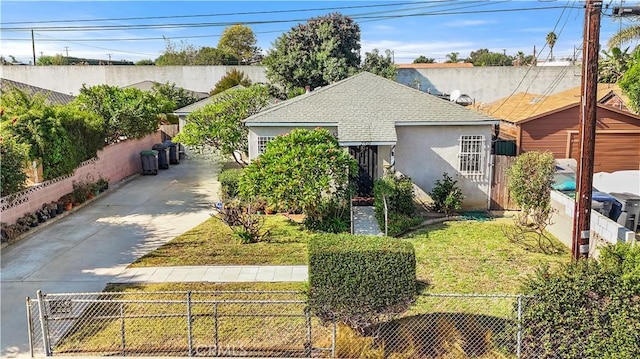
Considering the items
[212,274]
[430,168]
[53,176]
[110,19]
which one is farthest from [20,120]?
[110,19]

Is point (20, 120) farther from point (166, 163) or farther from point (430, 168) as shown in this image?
point (430, 168)

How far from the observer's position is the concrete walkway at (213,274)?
10.3m

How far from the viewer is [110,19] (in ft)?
119

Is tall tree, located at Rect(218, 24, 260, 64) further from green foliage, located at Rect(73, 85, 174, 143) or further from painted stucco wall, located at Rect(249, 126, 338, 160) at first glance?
painted stucco wall, located at Rect(249, 126, 338, 160)

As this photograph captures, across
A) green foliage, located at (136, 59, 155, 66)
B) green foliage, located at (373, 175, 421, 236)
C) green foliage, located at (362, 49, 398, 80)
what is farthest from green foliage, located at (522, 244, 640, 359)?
green foliage, located at (136, 59, 155, 66)

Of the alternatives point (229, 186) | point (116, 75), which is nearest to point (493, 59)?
point (116, 75)

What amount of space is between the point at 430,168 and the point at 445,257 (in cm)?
516

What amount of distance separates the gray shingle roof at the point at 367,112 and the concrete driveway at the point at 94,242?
4410 mm

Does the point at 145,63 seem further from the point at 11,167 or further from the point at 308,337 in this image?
the point at 308,337

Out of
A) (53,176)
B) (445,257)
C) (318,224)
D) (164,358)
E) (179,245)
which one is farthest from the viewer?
(53,176)

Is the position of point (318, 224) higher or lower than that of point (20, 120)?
lower

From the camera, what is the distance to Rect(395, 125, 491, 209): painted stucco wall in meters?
16.1

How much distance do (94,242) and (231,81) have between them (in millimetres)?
26146

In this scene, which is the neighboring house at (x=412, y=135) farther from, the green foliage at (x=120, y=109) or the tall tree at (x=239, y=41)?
the tall tree at (x=239, y=41)
